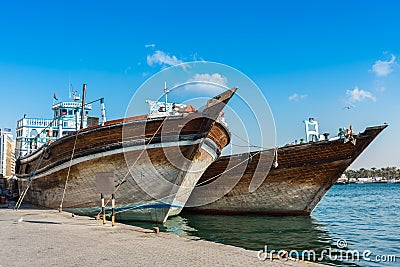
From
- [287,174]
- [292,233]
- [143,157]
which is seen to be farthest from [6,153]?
[292,233]

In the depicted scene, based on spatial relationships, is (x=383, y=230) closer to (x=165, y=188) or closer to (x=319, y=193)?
(x=319, y=193)

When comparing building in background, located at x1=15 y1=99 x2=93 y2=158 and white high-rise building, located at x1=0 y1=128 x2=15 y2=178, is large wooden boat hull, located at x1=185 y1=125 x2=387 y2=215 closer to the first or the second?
building in background, located at x1=15 y1=99 x2=93 y2=158

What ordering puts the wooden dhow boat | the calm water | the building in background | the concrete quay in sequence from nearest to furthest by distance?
the concrete quay < the calm water < the wooden dhow boat < the building in background

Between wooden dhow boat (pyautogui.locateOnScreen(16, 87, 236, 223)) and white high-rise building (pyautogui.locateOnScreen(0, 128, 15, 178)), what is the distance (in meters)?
39.0

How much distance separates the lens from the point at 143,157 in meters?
12.8

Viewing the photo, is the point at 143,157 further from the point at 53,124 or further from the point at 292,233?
the point at 53,124

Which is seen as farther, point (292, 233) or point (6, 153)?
point (6, 153)

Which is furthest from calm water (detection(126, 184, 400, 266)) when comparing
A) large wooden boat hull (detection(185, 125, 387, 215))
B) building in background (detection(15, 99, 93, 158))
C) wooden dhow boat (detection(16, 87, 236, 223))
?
building in background (detection(15, 99, 93, 158))

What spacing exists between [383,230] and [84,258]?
40.5 ft

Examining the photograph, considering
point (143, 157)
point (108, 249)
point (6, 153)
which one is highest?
point (6, 153)

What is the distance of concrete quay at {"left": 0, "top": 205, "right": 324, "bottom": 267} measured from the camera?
6203 mm

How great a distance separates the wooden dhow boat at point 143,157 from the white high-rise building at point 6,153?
38991 millimetres

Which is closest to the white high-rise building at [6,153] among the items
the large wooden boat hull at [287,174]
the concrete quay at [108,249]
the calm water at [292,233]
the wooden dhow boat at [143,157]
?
the wooden dhow boat at [143,157]

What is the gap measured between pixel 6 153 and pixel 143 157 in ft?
145
